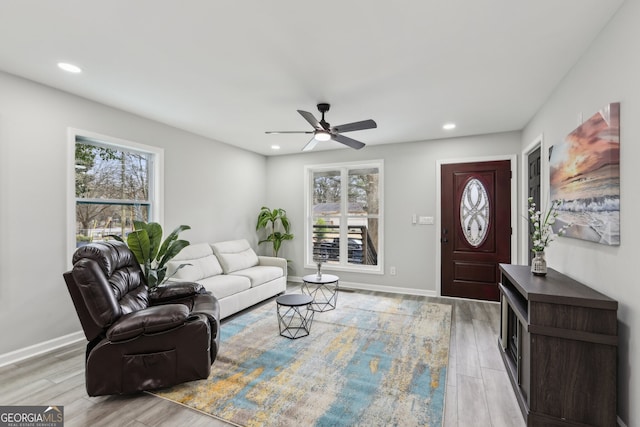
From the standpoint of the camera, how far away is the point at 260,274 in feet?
14.9

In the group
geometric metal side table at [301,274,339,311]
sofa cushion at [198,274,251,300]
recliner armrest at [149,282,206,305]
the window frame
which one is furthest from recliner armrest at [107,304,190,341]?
geometric metal side table at [301,274,339,311]

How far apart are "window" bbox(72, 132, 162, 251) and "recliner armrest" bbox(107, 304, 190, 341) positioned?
171 centimetres

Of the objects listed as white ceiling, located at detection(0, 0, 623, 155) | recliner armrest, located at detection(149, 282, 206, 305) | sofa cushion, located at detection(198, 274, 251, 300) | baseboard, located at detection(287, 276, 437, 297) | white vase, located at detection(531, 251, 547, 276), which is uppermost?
white ceiling, located at detection(0, 0, 623, 155)

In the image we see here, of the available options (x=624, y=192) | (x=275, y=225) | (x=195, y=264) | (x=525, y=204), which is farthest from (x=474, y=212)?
(x=195, y=264)

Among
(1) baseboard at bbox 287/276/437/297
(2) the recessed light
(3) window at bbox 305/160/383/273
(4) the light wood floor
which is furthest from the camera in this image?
(3) window at bbox 305/160/383/273

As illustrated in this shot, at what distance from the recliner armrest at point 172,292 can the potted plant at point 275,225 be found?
282cm

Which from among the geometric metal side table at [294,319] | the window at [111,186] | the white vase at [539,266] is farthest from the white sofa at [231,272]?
the white vase at [539,266]

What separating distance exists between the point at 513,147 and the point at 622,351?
11.3 feet

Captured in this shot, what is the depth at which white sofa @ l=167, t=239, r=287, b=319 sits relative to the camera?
150 inches

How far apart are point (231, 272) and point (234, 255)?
0.32 meters

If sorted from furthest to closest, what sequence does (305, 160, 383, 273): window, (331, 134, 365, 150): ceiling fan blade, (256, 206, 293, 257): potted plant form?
(256, 206, 293, 257): potted plant, (305, 160, 383, 273): window, (331, 134, 365, 150): ceiling fan blade

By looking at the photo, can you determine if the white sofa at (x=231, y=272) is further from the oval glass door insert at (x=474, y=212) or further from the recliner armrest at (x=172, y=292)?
the oval glass door insert at (x=474, y=212)

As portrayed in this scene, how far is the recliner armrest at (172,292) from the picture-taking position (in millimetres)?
2936

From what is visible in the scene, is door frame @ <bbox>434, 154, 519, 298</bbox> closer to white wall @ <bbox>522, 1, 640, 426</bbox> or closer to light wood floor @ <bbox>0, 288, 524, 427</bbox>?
light wood floor @ <bbox>0, 288, 524, 427</bbox>
